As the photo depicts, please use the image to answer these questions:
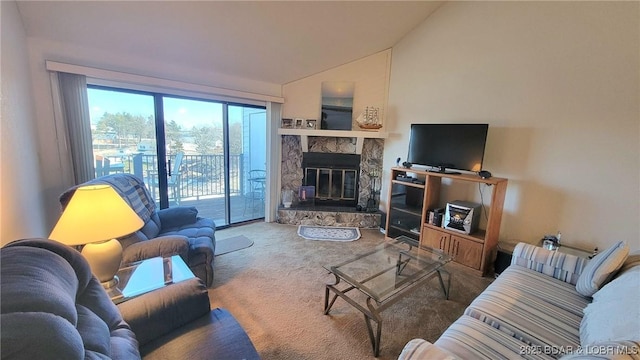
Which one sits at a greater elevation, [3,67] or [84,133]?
[3,67]

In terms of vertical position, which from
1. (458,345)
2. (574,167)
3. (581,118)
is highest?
(581,118)

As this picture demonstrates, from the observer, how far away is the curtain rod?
2.36m

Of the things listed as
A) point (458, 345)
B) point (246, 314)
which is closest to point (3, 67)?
point (246, 314)

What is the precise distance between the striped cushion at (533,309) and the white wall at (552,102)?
114 cm

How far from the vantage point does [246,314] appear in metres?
2.08

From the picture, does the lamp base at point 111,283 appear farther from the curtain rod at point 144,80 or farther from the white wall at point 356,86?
the white wall at point 356,86

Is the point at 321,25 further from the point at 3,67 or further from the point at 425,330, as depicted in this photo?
the point at 425,330

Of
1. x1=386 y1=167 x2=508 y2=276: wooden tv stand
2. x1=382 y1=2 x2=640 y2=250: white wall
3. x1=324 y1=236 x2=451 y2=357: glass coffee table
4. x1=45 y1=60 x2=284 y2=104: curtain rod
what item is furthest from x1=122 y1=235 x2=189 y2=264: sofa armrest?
x1=382 y1=2 x2=640 y2=250: white wall

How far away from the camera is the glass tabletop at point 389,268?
1982 millimetres

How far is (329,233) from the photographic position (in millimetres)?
3867

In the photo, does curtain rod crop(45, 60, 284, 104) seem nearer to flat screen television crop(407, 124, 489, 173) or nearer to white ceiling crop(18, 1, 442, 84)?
white ceiling crop(18, 1, 442, 84)

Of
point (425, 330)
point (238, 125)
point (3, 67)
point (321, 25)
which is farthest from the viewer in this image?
point (238, 125)

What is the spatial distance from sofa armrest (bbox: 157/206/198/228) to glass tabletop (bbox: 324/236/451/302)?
1689 mm

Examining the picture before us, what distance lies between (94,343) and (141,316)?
15.0 inches
